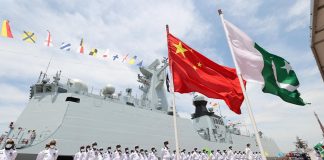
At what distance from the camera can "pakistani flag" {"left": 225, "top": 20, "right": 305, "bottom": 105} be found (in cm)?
456

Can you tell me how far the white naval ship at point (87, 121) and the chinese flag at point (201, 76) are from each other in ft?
20.9

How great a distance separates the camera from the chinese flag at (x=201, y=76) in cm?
508

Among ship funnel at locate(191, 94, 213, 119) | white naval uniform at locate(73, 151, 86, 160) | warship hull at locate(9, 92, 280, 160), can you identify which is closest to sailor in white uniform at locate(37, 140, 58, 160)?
white naval uniform at locate(73, 151, 86, 160)

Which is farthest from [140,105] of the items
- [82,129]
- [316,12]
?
[316,12]

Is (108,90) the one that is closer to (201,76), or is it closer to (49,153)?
(49,153)

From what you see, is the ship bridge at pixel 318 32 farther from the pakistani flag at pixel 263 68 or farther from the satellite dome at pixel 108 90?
the satellite dome at pixel 108 90

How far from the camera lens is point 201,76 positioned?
5254 mm

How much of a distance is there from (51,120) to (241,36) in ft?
30.5

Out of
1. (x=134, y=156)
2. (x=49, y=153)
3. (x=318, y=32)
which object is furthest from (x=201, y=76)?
(x=134, y=156)

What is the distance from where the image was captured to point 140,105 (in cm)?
1502

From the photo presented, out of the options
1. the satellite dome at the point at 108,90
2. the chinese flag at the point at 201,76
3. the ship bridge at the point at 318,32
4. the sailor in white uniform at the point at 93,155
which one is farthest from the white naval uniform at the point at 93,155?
the ship bridge at the point at 318,32

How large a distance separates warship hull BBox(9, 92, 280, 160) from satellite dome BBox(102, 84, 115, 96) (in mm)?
733

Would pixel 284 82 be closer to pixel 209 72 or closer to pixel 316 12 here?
pixel 209 72

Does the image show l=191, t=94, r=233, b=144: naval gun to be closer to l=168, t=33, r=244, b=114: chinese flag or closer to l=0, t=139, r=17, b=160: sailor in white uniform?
l=168, t=33, r=244, b=114: chinese flag
